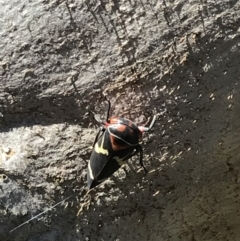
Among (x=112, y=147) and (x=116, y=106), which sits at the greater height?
(x=116, y=106)

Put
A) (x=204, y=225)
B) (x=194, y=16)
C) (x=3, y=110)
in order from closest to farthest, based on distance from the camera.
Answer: (x=194, y=16) → (x=3, y=110) → (x=204, y=225)

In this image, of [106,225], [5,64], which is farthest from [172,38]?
[106,225]

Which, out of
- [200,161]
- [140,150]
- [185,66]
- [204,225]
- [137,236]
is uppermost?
[185,66]

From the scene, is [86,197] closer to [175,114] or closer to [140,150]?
[140,150]
